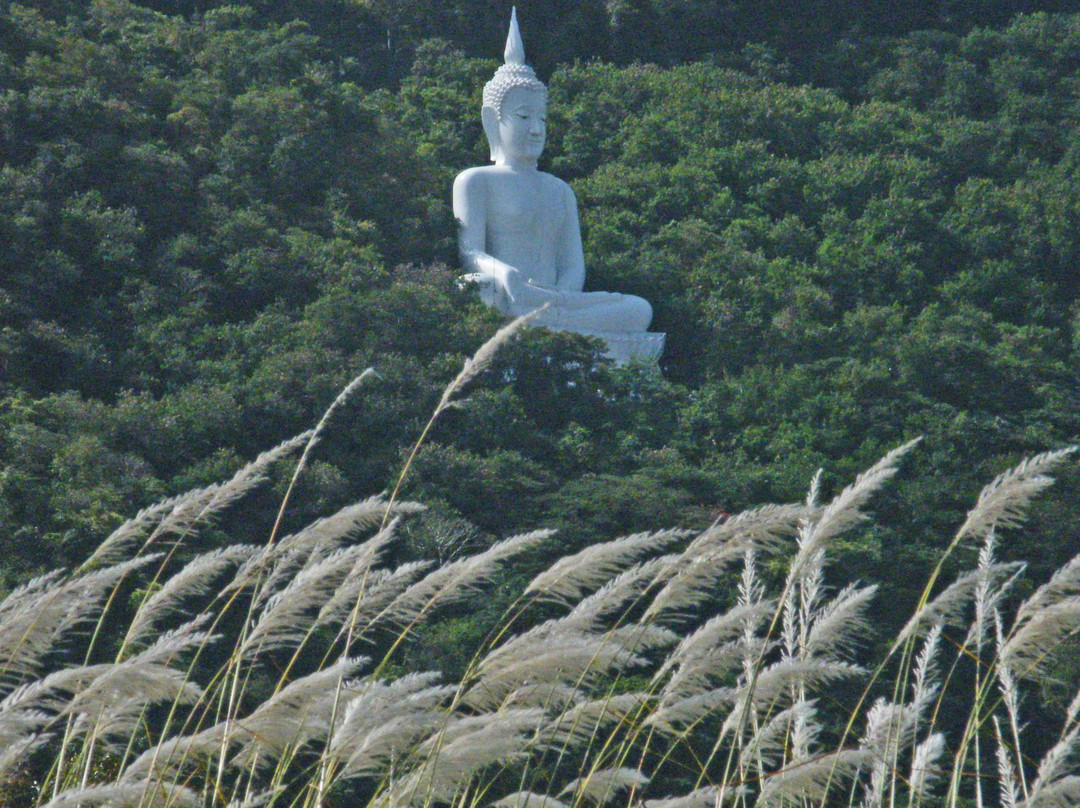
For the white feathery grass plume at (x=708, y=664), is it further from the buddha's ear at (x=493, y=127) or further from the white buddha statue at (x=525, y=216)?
the buddha's ear at (x=493, y=127)

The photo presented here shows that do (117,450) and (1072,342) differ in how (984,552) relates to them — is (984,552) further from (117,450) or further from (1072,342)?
(1072,342)

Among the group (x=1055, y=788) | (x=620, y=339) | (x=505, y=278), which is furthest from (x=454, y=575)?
(x=620, y=339)

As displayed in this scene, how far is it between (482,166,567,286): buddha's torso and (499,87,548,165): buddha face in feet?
0.54

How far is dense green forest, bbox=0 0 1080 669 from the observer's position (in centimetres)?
1051

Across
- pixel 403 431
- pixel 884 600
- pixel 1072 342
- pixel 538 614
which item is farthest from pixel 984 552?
pixel 1072 342

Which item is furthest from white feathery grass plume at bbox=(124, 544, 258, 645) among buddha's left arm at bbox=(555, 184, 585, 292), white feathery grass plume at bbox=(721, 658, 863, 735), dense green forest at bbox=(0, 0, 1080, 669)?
buddha's left arm at bbox=(555, 184, 585, 292)

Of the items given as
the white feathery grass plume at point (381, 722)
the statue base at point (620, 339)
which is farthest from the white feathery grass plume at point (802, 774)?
the statue base at point (620, 339)

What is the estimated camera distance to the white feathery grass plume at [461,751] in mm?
2885

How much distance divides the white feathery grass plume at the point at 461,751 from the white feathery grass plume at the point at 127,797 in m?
0.38

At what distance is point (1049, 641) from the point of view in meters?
3.07

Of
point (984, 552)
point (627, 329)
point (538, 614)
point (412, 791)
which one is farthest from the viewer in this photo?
point (627, 329)

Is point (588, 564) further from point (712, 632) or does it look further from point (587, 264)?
point (587, 264)

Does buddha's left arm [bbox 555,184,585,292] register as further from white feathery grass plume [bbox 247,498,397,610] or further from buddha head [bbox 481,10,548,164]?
white feathery grass plume [bbox 247,498,397,610]

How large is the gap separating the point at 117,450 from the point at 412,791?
7.66 m
